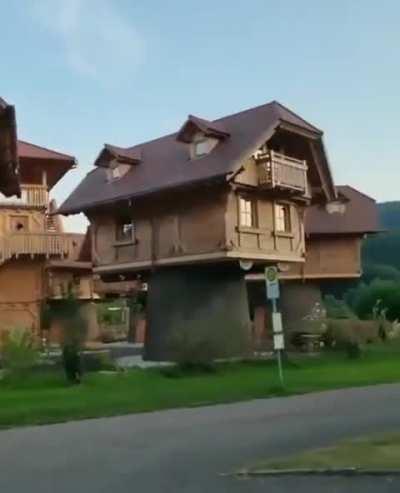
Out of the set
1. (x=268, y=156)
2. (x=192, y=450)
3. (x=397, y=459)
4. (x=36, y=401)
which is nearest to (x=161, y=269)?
(x=268, y=156)

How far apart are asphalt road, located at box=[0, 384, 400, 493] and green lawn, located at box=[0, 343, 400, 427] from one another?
3.22ft

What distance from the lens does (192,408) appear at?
16.4 meters

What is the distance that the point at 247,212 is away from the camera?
1166 inches

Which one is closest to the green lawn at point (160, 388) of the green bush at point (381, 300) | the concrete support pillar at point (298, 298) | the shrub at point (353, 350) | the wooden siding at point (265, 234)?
the shrub at point (353, 350)

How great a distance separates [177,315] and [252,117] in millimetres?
8370

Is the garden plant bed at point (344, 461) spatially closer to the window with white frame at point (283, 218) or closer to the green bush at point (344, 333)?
the window with white frame at point (283, 218)

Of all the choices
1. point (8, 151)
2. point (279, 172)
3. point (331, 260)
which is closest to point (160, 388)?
point (8, 151)

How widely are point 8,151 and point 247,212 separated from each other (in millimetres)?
12121

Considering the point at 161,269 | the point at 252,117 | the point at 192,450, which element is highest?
the point at 252,117

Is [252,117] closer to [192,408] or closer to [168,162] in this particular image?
[168,162]

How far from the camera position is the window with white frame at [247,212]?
29.2m

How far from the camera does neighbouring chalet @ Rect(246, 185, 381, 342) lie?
4272 cm

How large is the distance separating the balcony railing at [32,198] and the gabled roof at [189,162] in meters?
0.93

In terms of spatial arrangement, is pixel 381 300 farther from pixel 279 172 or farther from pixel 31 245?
pixel 31 245
